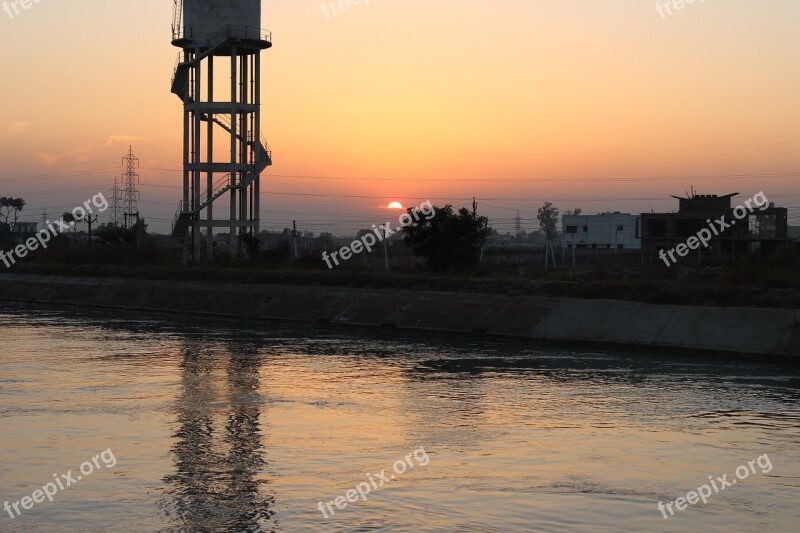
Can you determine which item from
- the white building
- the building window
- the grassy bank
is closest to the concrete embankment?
the grassy bank

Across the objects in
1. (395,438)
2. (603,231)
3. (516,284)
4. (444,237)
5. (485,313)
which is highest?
(603,231)

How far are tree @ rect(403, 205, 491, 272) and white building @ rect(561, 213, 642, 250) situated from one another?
3770 inches

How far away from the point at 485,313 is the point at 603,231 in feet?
377

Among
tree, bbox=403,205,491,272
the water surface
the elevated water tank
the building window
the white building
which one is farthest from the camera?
the white building

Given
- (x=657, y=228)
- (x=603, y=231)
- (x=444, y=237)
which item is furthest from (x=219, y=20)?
(x=603, y=231)

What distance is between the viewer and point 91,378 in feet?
85.5

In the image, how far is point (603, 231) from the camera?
6043 inches

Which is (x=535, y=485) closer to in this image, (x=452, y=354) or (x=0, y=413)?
(x=0, y=413)

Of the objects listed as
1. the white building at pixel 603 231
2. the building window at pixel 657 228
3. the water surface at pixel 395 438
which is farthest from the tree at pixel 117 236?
the white building at pixel 603 231

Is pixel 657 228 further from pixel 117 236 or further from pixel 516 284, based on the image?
pixel 516 284

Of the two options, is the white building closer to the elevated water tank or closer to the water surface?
the elevated water tank

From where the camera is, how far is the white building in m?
152

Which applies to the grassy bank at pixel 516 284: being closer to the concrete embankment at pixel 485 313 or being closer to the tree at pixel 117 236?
the concrete embankment at pixel 485 313

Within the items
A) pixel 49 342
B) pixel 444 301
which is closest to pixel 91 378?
pixel 49 342
